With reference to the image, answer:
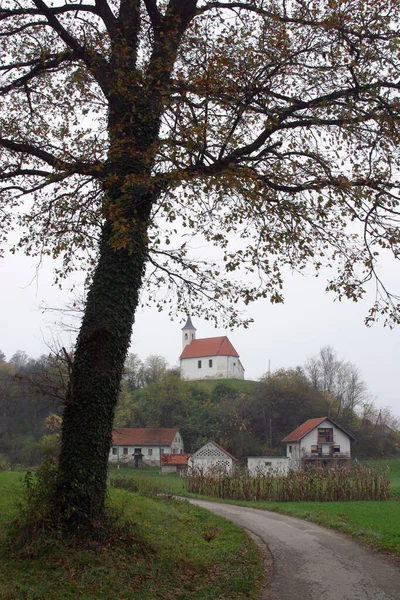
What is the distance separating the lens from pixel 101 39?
1009 centimetres

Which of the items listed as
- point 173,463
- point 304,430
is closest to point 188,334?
point 173,463

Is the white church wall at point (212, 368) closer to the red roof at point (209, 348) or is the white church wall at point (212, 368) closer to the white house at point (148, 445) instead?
the red roof at point (209, 348)

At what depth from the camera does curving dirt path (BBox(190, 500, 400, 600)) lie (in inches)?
315

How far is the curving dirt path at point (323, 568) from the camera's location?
315 inches

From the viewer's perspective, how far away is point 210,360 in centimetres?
10269

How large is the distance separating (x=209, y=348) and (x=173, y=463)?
45892 mm

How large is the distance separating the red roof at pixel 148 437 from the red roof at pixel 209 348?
107 ft

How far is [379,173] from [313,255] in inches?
68.6

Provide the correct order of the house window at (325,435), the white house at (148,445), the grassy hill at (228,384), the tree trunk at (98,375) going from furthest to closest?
the grassy hill at (228,384) → the white house at (148,445) → the house window at (325,435) → the tree trunk at (98,375)

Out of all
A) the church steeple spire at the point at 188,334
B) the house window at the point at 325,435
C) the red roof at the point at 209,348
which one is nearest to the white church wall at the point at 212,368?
the red roof at the point at 209,348

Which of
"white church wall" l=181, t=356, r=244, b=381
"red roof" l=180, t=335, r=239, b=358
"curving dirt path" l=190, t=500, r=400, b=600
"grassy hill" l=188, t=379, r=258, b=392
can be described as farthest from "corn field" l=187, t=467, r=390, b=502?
"red roof" l=180, t=335, r=239, b=358

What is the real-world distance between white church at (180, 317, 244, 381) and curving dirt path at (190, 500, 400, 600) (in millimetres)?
85835

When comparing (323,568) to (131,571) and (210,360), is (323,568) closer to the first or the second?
(131,571)

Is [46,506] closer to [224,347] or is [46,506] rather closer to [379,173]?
[379,173]
